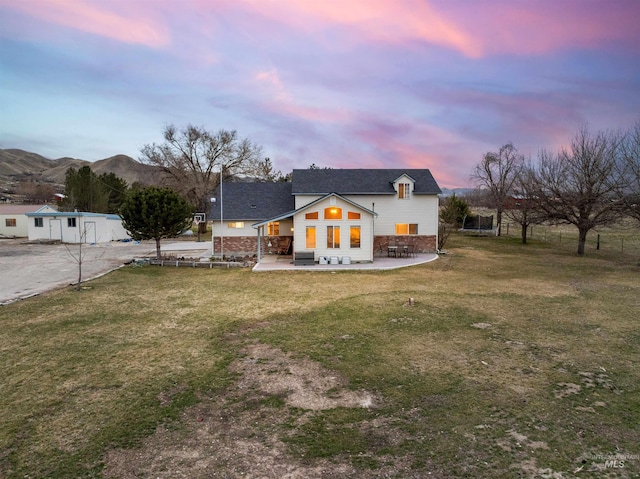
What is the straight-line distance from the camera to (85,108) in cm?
3838

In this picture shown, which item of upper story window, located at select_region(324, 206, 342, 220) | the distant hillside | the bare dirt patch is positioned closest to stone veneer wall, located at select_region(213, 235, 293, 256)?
upper story window, located at select_region(324, 206, 342, 220)

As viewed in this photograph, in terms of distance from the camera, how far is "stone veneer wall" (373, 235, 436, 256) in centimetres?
2517

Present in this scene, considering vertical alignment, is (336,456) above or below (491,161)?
below

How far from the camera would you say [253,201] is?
25734mm

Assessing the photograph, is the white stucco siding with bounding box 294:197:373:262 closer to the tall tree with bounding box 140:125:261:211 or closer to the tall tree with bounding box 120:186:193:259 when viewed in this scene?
the tall tree with bounding box 120:186:193:259

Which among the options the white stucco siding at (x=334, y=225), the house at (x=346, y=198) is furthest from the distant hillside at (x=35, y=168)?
the white stucco siding at (x=334, y=225)

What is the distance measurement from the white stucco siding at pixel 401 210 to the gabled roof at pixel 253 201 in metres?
5.39

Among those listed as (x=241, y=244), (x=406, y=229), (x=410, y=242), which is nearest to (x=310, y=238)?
(x=241, y=244)

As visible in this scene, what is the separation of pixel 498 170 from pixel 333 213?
33.1m

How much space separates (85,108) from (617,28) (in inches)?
1879

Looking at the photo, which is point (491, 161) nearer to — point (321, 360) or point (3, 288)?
point (321, 360)

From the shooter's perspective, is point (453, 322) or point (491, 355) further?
point (453, 322)

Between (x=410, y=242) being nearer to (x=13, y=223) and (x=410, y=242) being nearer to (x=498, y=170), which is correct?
(x=498, y=170)

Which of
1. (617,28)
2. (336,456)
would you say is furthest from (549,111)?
(336,456)
